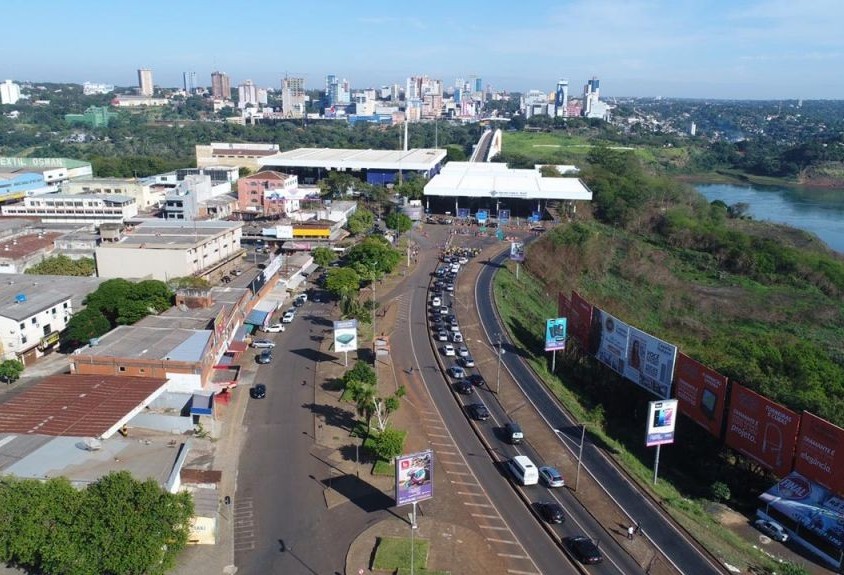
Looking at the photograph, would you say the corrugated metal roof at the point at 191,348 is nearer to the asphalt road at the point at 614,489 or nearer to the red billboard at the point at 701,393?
the asphalt road at the point at 614,489

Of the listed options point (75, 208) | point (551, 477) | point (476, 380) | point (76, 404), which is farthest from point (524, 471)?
point (75, 208)

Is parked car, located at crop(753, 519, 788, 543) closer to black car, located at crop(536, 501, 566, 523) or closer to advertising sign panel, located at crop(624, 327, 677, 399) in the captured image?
black car, located at crop(536, 501, 566, 523)

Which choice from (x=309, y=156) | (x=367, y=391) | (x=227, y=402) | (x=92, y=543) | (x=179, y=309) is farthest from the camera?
(x=309, y=156)

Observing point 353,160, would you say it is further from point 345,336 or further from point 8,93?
point 8,93

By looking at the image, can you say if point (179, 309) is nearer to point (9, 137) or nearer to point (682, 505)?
point (682, 505)

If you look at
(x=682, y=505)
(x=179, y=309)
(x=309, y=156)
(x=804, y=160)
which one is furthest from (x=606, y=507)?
(x=804, y=160)

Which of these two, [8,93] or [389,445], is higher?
[8,93]
